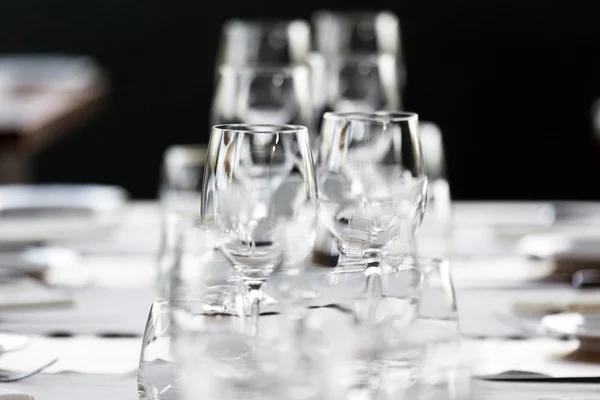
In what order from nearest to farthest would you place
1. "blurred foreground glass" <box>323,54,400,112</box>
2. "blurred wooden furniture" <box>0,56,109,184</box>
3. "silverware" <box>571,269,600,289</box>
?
1. "silverware" <box>571,269,600,289</box>
2. "blurred foreground glass" <box>323,54,400,112</box>
3. "blurred wooden furniture" <box>0,56,109,184</box>

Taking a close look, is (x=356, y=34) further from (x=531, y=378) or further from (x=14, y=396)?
(x=14, y=396)

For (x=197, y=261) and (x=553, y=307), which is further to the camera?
(x=553, y=307)

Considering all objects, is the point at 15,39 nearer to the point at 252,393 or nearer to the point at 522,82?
the point at 522,82

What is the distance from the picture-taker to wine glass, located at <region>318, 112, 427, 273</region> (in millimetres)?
807

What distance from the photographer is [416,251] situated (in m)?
1.08

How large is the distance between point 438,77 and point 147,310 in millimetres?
3495

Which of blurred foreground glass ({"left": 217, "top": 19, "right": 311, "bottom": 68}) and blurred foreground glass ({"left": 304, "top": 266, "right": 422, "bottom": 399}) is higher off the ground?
blurred foreground glass ({"left": 217, "top": 19, "right": 311, "bottom": 68})

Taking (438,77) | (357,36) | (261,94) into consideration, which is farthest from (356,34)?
(438,77)

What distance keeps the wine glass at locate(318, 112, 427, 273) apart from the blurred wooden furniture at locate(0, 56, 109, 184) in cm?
164

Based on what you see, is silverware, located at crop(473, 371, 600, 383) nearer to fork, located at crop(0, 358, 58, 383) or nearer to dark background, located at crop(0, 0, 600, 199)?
fork, located at crop(0, 358, 58, 383)

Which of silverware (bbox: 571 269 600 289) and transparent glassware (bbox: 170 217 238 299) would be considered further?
silverware (bbox: 571 269 600 289)

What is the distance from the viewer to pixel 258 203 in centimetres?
76

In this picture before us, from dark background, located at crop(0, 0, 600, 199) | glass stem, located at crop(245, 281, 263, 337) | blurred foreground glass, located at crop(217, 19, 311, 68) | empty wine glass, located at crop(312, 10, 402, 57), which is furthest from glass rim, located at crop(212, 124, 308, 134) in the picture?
dark background, located at crop(0, 0, 600, 199)

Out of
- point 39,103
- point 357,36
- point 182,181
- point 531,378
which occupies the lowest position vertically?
point 531,378
